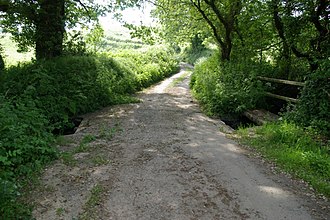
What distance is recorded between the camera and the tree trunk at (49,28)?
1087 centimetres

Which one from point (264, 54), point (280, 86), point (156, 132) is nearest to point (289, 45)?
point (280, 86)

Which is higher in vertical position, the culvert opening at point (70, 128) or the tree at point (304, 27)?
the tree at point (304, 27)

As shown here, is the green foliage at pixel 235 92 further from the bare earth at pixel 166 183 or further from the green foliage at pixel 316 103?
the bare earth at pixel 166 183

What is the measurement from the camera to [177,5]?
1666 cm

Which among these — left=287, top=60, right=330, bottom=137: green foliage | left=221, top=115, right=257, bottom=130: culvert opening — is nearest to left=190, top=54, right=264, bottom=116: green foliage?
left=221, top=115, right=257, bottom=130: culvert opening

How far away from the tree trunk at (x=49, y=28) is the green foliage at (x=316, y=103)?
8884 millimetres

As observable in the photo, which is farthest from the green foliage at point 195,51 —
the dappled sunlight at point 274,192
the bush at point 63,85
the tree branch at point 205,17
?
the dappled sunlight at point 274,192

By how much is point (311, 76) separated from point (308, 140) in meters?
1.87

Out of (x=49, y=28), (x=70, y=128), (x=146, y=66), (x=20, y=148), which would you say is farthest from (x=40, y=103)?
(x=146, y=66)

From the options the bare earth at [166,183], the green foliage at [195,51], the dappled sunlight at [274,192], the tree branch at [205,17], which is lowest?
the dappled sunlight at [274,192]

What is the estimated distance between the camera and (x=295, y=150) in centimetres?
657

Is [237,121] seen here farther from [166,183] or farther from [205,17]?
[205,17]

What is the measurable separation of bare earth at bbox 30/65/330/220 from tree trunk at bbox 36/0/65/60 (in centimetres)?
485

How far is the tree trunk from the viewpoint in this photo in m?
10.9
